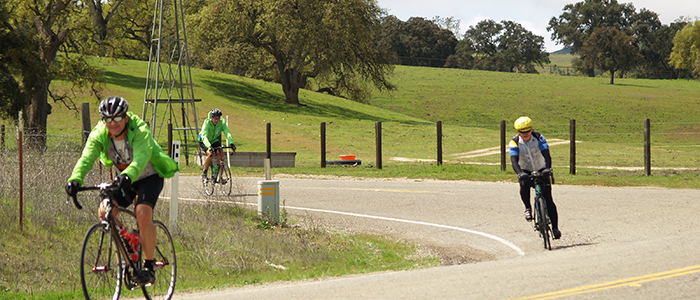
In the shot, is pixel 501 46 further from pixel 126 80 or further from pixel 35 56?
pixel 35 56

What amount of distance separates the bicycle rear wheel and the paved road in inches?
6.7

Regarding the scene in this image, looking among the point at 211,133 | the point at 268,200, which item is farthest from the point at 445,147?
the point at 268,200

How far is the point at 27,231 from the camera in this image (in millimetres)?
9750

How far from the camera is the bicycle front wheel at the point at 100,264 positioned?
6180 millimetres

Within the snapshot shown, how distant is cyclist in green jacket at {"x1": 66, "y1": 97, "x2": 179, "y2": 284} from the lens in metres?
6.00

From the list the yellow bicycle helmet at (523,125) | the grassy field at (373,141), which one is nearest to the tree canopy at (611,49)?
the grassy field at (373,141)

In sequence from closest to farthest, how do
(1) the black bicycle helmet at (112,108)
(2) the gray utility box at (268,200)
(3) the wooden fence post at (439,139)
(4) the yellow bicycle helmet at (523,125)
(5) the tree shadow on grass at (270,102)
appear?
(1) the black bicycle helmet at (112,108) → (4) the yellow bicycle helmet at (523,125) → (2) the gray utility box at (268,200) → (3) the wooden fence post at (439,139) → (5) the tree shadow on grass at (270,102)

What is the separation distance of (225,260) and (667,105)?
75480mm

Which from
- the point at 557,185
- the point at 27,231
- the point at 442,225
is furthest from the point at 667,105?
the point at 27,231

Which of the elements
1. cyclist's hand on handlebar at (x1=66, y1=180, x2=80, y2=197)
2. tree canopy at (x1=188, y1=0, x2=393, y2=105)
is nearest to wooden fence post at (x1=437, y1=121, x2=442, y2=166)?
cyclist's hand on handlebar at (x1=66, y1=180, x2=80, y2=197)

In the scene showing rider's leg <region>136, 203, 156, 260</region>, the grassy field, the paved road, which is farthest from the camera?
the grassy field

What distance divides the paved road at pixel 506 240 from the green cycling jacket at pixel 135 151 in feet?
5.40

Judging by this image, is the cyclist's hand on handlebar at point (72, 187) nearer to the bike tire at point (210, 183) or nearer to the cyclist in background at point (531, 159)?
the cyclist in background at point (531, 159)

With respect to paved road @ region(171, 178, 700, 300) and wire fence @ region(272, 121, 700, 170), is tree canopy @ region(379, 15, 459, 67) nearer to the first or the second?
wire fence @ region(272, 121, 700, 170)
